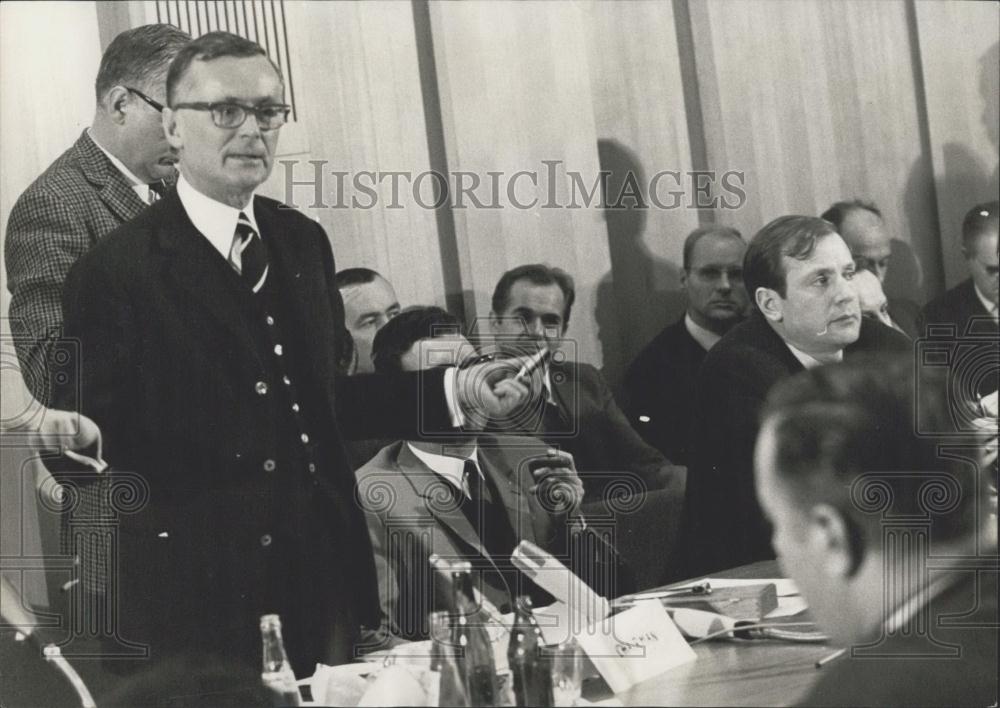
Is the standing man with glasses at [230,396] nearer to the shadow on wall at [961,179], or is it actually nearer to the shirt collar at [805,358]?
the shirt collar at [805,358]

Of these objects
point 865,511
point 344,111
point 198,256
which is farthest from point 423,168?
point 865,511

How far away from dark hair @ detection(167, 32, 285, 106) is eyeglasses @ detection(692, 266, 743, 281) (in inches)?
40.8

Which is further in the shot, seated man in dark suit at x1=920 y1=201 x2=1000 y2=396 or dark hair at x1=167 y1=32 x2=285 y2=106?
seated man in dark suit at x1=920 y1=201 x2=1000 y2=396

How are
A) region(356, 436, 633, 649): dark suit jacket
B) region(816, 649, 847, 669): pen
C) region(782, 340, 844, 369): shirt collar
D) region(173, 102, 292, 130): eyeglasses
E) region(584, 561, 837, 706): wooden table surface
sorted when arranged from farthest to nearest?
region(782, 340, 844, 369): shirt collar → region(356, 436, 633, 649): dark suit jacket → region(173, 102, 292, 130): eyeglasses → region(816, 649, 847, 669): pen → region(584, 561, 837, 706): wooden table surface

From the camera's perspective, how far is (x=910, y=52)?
300 cm

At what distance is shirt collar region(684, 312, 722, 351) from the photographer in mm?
2916

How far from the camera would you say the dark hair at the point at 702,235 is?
291 cm

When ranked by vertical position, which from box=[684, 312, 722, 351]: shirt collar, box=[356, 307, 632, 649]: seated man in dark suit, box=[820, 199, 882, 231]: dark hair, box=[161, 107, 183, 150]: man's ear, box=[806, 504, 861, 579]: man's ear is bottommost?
box=[806, 504, 861, 579]: man's ear

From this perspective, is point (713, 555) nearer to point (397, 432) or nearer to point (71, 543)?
point (397, 432)

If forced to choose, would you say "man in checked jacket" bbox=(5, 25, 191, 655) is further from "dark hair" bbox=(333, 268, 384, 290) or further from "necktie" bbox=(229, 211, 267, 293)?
"dark hair" bbox=(333, 268, 384, 290)

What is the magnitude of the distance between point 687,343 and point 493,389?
0.44m

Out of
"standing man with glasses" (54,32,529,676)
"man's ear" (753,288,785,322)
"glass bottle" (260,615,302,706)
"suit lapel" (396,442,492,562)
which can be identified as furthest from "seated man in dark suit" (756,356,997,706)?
"glass bottle" (260,615,302,706)

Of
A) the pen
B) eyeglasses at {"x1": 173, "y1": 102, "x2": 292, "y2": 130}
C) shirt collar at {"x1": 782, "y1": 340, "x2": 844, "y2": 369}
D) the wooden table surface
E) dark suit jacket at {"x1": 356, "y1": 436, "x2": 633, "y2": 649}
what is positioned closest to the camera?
the wooden table surface

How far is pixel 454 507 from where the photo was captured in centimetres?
283
